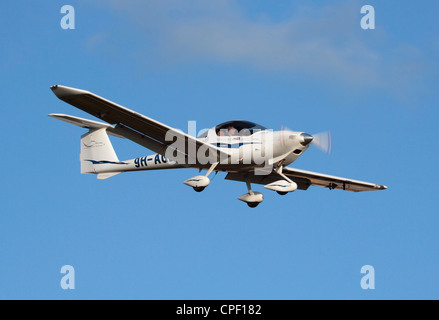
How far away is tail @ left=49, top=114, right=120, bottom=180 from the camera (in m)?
24.6

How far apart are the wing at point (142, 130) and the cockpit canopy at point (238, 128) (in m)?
0.67

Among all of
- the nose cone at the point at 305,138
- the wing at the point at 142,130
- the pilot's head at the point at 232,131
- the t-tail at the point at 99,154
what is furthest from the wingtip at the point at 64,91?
the nose cone at the point at 305,138

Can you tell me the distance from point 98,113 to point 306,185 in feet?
27.0

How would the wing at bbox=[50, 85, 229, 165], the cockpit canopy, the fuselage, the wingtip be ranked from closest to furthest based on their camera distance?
the wingtip, the wing at bbox=[50, 85, 229, 165], the fuselage, the cockpit canopy

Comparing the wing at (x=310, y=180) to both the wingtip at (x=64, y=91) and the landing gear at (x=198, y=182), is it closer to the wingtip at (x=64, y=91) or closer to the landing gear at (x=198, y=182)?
the landing gear at (x=198, y=182)

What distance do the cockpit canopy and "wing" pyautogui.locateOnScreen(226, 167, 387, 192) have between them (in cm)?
215

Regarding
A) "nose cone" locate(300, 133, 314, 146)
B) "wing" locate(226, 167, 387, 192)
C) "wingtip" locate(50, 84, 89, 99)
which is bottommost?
"wing" locate(226, 167, 387, 192)

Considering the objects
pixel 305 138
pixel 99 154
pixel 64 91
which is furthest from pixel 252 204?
pixel 64 91

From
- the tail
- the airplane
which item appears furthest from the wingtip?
the tail

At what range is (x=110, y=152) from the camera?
24.7 m

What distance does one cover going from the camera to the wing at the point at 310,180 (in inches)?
949

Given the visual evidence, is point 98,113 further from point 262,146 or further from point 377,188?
point 377,188

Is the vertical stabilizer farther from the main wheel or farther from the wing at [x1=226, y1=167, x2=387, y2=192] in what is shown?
the main wheel
